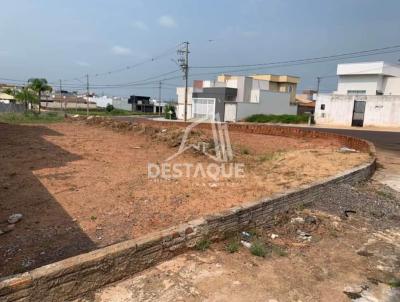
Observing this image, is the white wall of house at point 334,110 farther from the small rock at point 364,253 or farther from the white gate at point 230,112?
the small rock at point 364,253

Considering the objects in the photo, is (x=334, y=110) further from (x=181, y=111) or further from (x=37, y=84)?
(x=37, y=84)

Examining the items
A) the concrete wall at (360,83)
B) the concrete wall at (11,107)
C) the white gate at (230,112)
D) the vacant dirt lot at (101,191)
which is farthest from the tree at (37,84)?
the concrete wall at (360,83)

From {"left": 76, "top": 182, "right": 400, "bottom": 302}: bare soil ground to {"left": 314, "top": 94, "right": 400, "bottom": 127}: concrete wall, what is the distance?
88.7 feet

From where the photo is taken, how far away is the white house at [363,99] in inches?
1133

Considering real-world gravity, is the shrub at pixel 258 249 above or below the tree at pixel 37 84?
below

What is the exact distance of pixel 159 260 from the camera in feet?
11.6

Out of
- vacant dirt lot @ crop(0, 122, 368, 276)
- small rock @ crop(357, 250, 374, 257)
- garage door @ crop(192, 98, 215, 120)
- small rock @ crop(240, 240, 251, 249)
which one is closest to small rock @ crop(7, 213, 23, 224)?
vacant dirt lot @ crop(0, 122, 368, 276)

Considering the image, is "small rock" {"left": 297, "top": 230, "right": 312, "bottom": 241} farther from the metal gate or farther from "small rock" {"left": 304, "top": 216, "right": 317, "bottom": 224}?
the metal gate

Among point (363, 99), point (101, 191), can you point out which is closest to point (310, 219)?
point (101, 191)

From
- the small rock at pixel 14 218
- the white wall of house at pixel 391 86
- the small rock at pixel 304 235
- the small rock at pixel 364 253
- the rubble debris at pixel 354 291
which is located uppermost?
the white wall of house at pixel 391 86

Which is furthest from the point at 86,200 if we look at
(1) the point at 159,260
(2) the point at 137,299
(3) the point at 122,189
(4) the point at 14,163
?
(4) the point at 14,163

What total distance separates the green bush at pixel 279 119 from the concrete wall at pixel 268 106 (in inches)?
40.2

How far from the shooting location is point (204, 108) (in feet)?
141

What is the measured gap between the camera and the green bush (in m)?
34.8
